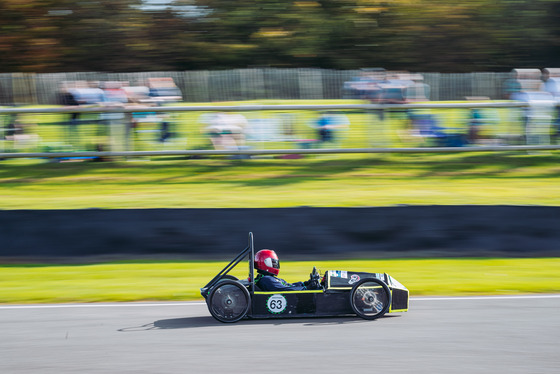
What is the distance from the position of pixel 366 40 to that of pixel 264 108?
13071 mm

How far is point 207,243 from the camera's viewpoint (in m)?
8.84

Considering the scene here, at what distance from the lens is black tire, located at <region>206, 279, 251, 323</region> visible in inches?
239

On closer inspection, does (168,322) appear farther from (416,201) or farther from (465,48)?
(465,48)

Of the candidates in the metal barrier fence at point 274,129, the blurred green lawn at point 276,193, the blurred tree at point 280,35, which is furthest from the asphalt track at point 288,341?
the blurred tree at point 280,35

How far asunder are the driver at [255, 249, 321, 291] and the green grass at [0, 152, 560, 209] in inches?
161

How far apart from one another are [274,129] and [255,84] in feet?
19.4

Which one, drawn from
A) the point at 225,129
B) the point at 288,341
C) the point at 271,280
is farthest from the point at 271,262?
the point at 225,129

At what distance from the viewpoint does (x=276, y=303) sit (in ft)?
19.9

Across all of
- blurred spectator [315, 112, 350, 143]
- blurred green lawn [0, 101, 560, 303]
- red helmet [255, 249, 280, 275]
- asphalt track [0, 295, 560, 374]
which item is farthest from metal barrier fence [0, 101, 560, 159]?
red helmet [255, 249, 280, 275]

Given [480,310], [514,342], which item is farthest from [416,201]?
[514,342]

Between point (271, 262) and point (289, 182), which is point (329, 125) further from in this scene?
point (271, 262)

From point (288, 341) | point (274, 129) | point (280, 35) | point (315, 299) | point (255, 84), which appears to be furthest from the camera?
point (280, 35)

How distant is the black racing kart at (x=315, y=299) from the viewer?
6023 mm

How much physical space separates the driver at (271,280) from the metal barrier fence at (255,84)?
39.9 feet
